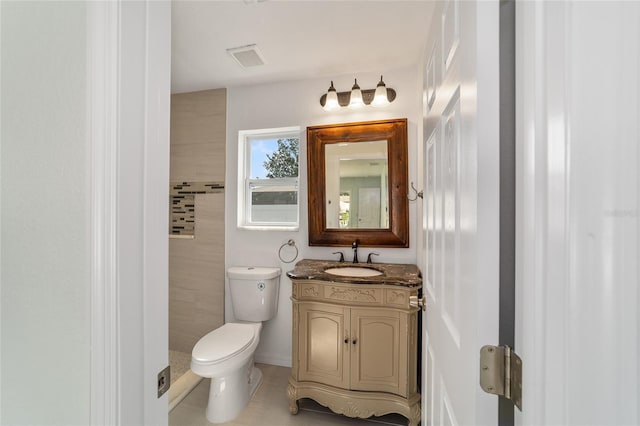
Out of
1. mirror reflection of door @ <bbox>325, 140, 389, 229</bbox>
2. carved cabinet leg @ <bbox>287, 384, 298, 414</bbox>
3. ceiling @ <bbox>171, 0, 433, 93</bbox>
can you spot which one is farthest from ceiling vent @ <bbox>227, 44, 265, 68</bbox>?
carved cabinet leg @ <bbox>287, 384, 298, 414</bbox>

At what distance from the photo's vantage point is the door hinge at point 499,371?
0.42 meters

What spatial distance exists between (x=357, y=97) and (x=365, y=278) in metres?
1.32

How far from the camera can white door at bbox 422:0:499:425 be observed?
16.9 inches

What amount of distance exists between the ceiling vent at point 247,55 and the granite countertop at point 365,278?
1.54 meters

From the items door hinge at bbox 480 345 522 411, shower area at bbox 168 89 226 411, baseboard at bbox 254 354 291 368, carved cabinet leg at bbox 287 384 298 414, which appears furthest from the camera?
shower area at bbox 168 89 226 411

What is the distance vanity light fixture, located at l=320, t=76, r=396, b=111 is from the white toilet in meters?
1.41
